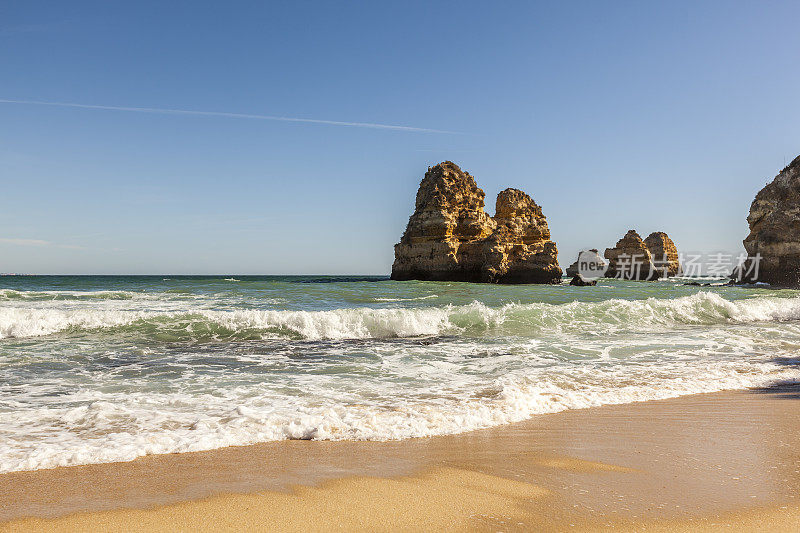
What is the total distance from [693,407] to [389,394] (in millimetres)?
3326

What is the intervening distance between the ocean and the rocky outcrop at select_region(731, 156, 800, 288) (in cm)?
2925

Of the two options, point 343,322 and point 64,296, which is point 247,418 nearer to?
point 343,322

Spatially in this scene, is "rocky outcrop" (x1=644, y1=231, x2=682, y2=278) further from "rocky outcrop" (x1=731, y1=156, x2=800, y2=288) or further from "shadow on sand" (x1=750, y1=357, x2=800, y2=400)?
"shadow on sand" (x1=750, y1=357, x2=800, y2=400)

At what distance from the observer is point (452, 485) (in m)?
2.88

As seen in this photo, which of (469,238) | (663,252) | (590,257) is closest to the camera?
(469,238)

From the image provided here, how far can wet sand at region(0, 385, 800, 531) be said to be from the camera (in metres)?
2.41

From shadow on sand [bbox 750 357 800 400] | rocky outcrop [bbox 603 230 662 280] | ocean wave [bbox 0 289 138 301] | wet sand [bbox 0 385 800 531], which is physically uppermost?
rocky outcrop [bbox 603 230 662 280]

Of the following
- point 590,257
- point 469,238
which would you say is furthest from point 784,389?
point 590,257

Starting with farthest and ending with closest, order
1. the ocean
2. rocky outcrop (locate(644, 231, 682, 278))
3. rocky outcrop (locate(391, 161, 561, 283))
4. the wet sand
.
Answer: rocky outcrop (locate(644, 231, 682, 278)), rocky outcrop (locate(391, 161, 561, 283)), the ocean, the wet sand

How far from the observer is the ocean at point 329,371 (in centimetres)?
404

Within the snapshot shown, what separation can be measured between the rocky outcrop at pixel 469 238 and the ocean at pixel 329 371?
29.4 m

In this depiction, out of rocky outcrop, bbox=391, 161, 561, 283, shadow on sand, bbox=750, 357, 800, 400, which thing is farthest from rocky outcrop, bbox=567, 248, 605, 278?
shadow on sand, bbox=750, 357, 800, 400

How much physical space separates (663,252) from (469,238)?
151 feet

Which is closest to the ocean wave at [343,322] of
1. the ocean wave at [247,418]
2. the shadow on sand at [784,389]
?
the shadow on sand at [784,389]
